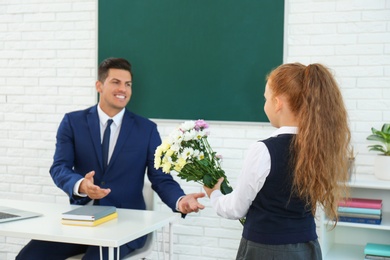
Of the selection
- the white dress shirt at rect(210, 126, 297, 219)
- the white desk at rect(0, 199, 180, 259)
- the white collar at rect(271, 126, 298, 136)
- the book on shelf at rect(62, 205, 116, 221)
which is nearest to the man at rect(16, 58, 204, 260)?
the white desk at rect(0, 199, 180, 259)

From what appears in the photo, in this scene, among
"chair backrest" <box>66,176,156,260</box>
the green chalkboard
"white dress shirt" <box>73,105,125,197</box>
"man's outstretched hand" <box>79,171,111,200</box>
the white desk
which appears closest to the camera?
the white desk

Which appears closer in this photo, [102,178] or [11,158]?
[102,178]

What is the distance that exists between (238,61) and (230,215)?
5.83ft

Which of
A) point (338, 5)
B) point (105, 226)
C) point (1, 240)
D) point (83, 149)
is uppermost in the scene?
point (338, 5)

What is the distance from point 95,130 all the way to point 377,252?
5.49 ft

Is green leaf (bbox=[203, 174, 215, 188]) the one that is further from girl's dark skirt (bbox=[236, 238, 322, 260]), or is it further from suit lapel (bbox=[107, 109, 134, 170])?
suit lapel (bbox=[107, 109, 134, 170])

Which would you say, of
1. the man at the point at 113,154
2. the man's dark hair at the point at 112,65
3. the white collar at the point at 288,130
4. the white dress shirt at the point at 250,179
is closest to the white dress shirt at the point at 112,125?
the man at the point at 113,154

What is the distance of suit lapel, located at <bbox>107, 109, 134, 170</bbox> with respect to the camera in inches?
124

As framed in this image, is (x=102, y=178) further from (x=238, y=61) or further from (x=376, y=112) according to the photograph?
(x=376, y=112)

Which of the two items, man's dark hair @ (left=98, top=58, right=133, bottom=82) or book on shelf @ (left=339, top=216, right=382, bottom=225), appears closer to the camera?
book on shelf @ (left=339, top=216, right=382, bottom=225)

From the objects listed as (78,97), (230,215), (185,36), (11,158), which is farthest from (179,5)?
(230,215)

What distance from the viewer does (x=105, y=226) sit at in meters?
2.44

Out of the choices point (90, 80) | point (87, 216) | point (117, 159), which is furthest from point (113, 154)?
point (90, 80)

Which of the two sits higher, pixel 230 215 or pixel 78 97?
pixel 78 97
